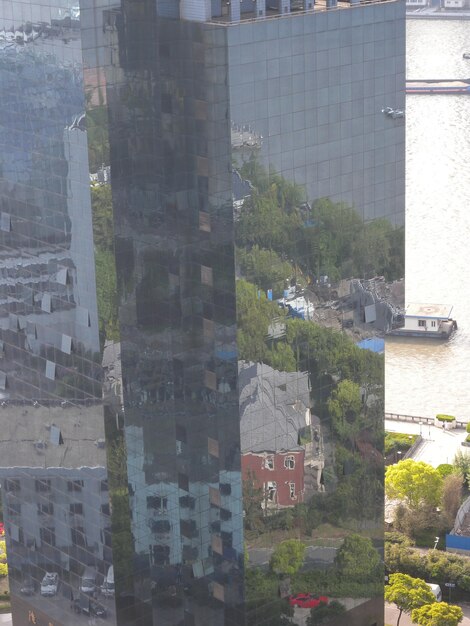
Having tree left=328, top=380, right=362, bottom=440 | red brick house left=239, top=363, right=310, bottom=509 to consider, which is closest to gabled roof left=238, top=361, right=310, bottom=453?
red brick house left=239, top=363, right=310, bottom=509

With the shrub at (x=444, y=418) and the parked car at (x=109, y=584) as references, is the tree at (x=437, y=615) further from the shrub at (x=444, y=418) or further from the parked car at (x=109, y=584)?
the shrub at (x=444, y=418)

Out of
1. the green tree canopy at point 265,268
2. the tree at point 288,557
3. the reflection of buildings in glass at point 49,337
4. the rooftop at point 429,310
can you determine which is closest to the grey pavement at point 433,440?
the rooftop at point 429,310

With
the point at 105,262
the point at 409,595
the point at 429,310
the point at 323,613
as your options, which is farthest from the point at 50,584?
the point at 429,310

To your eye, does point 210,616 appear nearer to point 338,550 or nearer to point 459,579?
point 338,550

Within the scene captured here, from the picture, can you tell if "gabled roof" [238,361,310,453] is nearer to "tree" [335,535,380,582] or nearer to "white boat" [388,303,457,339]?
"tree" [335,535,380,582]

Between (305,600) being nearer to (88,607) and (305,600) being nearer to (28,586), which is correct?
(88,607)

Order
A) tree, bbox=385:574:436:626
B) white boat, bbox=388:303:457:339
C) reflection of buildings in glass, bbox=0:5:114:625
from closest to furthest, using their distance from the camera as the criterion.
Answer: reflection of buildings in glass, bbox=0:5:114:625 → tree, bbox=385:574:436:626 → white boat, bbox=388:303:457:339

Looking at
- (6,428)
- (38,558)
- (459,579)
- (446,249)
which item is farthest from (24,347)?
(446,249)
